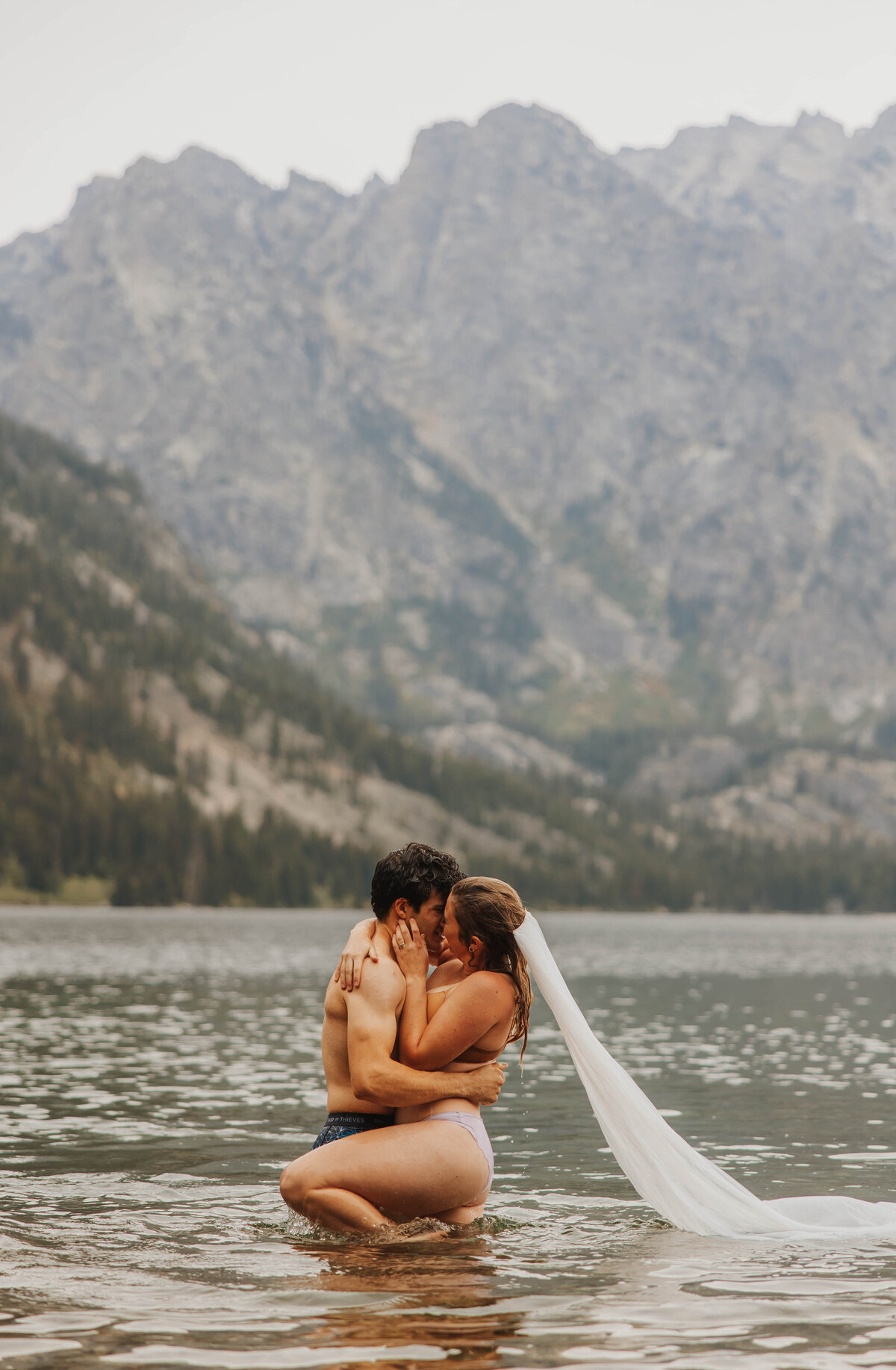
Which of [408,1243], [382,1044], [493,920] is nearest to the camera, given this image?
[382,1044]

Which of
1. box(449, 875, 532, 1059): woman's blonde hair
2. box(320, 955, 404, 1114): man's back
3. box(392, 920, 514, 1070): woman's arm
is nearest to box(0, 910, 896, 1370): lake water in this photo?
box(320, 955, 404, 1114): man's back

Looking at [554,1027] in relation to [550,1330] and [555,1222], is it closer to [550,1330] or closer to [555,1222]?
[555,1222]

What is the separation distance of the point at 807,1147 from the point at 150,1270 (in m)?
15.9

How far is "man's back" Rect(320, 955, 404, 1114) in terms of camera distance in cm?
1725

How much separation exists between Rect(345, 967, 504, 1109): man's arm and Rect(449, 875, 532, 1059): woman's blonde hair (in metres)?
1.17

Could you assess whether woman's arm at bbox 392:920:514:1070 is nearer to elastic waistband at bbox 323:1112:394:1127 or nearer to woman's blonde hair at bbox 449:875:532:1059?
woman's blonde hair at bbox 449:875:532:1059

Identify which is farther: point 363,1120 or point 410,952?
point 363,1120

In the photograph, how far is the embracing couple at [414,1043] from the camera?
1733 centimetres

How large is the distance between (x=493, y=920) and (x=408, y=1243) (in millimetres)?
4081

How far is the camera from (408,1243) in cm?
1803

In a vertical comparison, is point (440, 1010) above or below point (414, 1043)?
above

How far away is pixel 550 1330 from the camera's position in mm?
14055

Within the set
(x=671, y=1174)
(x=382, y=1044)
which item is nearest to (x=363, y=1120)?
(x=382, y=1044)

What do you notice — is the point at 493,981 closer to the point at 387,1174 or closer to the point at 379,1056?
the point at 379,1056
